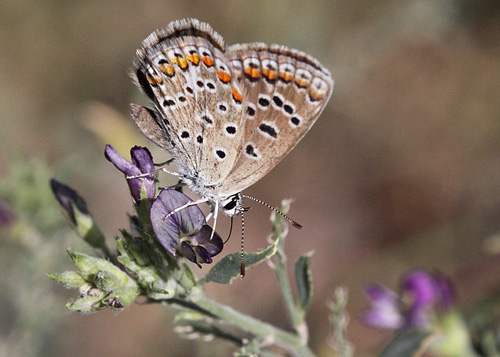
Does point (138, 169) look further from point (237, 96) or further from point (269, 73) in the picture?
point (269, 73)

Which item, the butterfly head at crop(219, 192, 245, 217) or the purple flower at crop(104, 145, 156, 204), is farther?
the butterfly head at crop(219, 192, 245, 217)

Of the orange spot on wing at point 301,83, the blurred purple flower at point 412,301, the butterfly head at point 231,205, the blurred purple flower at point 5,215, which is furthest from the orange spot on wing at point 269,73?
the blurred purple flower at point 5,215

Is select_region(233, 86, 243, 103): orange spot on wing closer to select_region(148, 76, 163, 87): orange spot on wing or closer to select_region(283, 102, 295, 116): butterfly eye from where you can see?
select_region(283, 102, 295, 116): butterfly eye

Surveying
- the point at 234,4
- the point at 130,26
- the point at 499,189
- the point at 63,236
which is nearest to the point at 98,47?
the point at 130,26

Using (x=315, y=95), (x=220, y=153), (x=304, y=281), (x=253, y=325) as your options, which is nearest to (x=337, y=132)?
(x=315, y=95)

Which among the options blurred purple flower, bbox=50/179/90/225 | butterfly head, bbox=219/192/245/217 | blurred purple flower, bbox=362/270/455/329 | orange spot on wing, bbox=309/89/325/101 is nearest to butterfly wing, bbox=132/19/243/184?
butterfly head, bbox=219/192/245/217

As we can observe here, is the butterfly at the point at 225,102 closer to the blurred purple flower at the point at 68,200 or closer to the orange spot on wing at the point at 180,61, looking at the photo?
the orange spot on wing at the point at 180,61

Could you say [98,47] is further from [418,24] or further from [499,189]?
[499,189]
